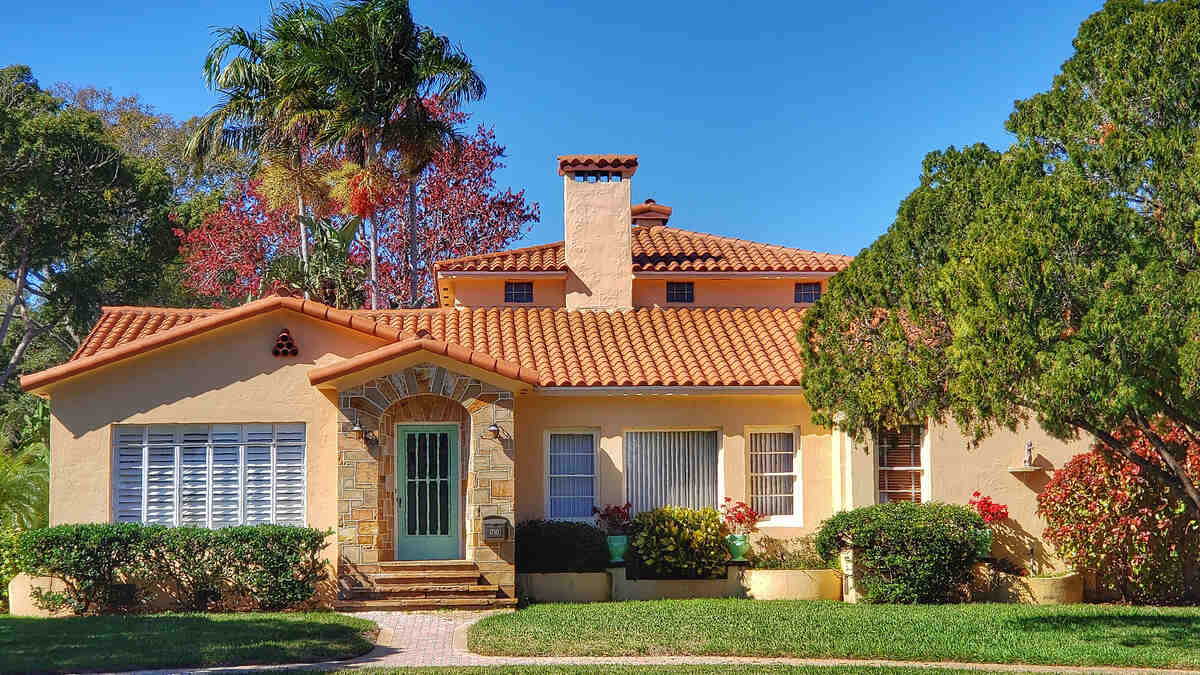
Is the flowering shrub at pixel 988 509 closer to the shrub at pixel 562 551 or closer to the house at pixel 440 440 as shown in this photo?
the house at pixel 440 440

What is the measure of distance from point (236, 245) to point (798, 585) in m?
22.5

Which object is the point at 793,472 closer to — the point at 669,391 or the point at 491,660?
the point at 669,391

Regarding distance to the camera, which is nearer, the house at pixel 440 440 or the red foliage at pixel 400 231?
the house at pixel 440 440

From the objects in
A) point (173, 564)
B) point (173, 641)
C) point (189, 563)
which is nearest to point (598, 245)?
point (189, 563)

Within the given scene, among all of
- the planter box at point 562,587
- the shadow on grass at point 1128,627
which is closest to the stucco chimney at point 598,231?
the planter box at point 562,587

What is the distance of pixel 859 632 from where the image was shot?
48.0 feet

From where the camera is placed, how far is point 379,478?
17781 millimetres

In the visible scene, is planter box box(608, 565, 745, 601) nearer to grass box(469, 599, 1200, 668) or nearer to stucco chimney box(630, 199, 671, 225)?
grass box(469, 599, 1200, 668)

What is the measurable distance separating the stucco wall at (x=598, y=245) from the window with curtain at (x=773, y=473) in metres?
4.65

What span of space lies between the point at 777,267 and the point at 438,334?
6.73 meters

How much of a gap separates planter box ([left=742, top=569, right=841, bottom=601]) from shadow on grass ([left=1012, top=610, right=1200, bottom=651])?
313cm

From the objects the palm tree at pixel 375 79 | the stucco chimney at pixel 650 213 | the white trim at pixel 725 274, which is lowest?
the white trim at pixel 725 274

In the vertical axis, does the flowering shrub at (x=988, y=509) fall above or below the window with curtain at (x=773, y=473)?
below

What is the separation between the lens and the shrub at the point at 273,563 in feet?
54.9
